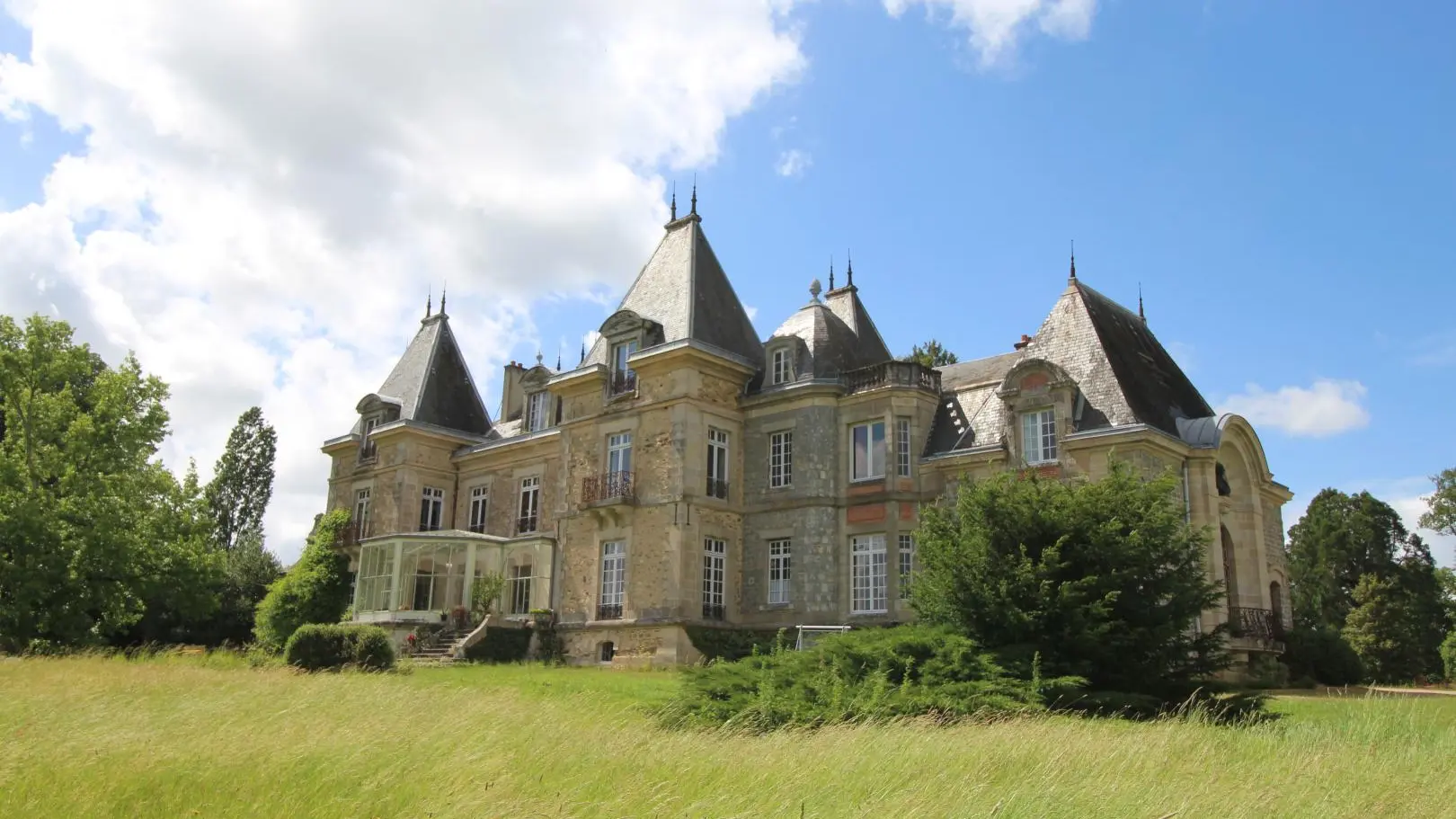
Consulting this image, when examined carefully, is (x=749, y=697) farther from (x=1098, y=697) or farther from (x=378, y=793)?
(x=378, y=793)

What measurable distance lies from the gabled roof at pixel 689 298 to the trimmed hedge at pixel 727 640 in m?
6.76

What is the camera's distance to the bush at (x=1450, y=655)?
3834 centimetres

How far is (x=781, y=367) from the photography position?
89.4 ft

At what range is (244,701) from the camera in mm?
10891

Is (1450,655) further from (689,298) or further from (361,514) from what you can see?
(361,514)

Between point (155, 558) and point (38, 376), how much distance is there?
16.6ft

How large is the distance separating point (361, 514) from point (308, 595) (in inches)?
126

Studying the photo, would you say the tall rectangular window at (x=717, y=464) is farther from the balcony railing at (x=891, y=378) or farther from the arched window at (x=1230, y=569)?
the arched window at (x=1230, y=569)

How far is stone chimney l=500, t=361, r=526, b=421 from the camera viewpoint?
36.6 meters

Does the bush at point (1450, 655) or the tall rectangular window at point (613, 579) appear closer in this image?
the tall rectangular window at point (613, 579)

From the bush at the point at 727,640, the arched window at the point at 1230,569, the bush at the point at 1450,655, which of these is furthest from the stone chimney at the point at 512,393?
the bush at the point at 1450,655

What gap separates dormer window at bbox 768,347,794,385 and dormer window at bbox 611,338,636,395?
343 centimetres

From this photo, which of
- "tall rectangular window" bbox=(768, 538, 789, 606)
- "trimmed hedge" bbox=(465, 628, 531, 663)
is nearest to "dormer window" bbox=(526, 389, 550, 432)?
"trimmed hedge" bbox=(465, 628, 531, 663)

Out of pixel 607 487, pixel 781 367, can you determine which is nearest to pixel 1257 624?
pixel 781 367
